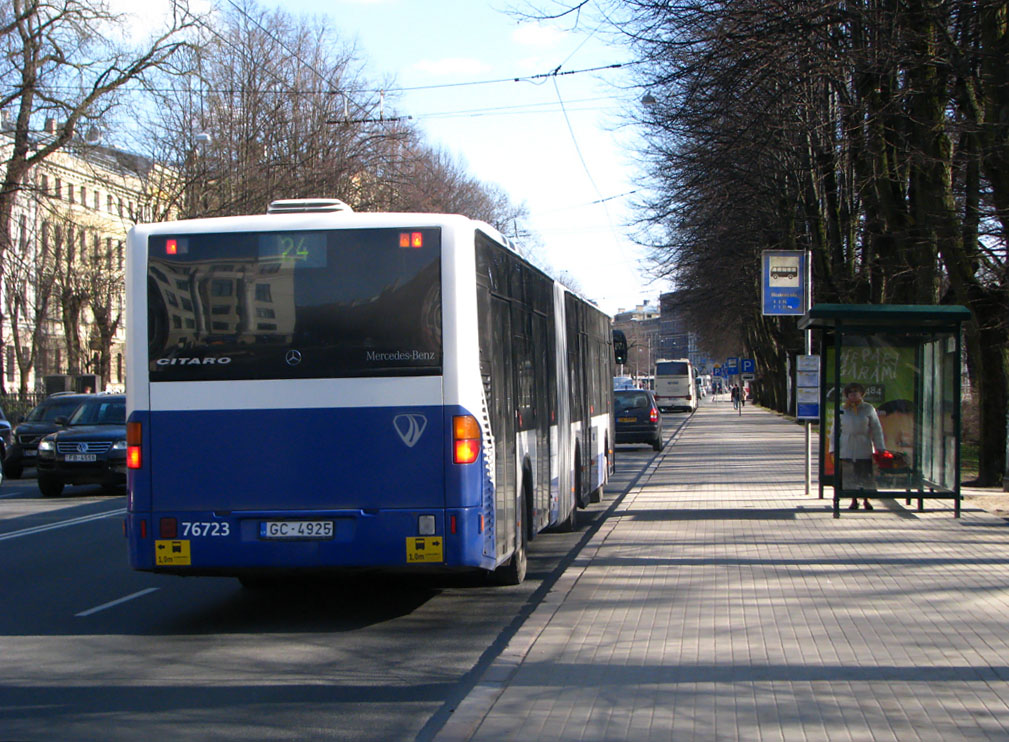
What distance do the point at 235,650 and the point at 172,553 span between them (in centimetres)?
83

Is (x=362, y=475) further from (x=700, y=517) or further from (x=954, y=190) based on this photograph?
(x=954, y=190)

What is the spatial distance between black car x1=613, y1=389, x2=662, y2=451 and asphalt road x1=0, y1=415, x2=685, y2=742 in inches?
814

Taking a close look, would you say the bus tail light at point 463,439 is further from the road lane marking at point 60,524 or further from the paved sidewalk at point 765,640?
the road lane marking at point 60,524

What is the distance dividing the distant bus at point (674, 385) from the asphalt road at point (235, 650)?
2751 inches

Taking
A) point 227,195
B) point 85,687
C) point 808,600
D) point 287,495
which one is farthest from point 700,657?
point 227,195

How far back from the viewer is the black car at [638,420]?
33.4 metres

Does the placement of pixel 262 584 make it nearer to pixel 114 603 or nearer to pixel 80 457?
pixel 114 603

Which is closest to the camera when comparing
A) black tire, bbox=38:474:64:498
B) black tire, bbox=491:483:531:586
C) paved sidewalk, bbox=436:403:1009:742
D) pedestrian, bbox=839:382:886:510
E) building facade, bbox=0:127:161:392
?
paved sidewalk, bbox=436:403:1009:742

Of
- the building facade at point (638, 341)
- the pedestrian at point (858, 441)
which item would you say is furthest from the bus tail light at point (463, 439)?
the building facade at point (638, 341)

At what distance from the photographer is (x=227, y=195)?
36.9 m

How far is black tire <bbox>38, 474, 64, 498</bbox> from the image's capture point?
821 inches

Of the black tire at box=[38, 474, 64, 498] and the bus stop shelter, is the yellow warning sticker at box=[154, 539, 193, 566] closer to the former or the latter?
the bus stop shelter

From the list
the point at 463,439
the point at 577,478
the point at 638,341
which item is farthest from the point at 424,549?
the point at 638,341

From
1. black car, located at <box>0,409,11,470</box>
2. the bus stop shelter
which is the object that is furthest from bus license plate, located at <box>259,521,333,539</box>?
black car, located at <box>0,409,11,470</box>
